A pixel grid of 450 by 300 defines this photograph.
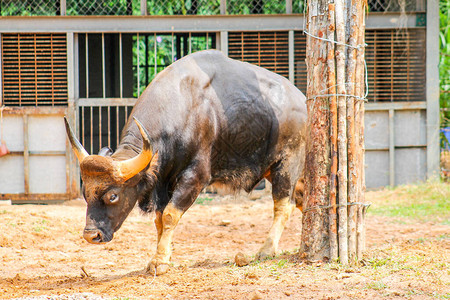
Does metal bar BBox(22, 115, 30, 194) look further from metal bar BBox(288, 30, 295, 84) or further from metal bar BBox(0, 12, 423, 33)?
metal bar BBox(288, 30, 295, 84)

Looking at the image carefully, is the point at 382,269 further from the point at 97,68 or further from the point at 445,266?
the point at 97,68

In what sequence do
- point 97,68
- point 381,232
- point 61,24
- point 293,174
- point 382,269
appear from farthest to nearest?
1. point 97,68
2. point 61,24
3. point 381,232
4. point 293,174
5. point 382,269

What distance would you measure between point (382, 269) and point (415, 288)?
48 cm

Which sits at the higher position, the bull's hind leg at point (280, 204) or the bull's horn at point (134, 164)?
the bull's horn at point (134, 164)

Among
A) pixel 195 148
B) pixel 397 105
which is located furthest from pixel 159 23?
pixel 195 148

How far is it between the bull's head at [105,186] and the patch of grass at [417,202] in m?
4.73

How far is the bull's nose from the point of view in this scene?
15.2 ft

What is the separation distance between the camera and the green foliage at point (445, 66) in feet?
39.3

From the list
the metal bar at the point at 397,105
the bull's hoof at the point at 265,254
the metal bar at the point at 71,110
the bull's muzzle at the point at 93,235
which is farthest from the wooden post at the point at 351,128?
the metal bar at the point at 71,110

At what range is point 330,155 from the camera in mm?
4797

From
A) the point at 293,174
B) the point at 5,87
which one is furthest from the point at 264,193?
the point at 5,87

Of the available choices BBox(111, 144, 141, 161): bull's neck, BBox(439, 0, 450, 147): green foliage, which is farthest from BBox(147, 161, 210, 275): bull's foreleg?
BBox(439, 0, 450, 147): green foliage

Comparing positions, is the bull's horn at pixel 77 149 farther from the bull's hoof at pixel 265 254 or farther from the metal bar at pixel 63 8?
Answer: the metal bar at pixel 63 8

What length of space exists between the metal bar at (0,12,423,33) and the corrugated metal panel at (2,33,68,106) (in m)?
0.21
